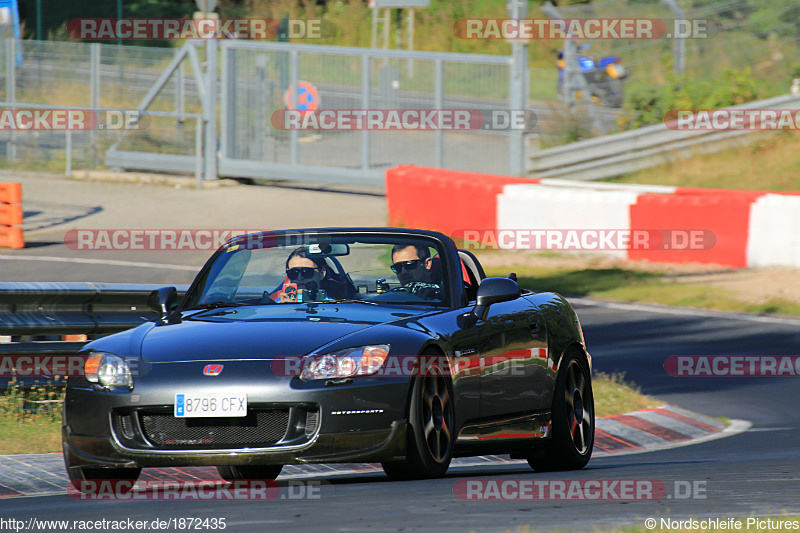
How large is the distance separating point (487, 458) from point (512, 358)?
176 centimetres

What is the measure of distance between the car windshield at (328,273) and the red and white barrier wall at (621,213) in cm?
1214

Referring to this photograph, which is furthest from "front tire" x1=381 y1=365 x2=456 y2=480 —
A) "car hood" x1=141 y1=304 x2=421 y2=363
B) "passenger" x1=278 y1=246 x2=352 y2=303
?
"passenger" x1=278 y1=246 x2=352 y2=303

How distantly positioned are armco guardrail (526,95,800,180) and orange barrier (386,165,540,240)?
358cm

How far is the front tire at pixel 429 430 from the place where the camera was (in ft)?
21.7

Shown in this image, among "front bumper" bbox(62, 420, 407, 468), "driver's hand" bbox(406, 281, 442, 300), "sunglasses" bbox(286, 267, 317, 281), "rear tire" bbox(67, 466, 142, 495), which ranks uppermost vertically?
"sunglasses" bbox(286, 267, 317, 281)

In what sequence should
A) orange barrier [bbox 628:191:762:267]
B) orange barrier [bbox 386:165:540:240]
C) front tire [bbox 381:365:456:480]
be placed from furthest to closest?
orange barrier [bbox 386:165:540:240]
orange barrier [bbox 628:191:762:267]
front tire [bbox 381:365:456:480]

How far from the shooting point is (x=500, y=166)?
26.5 m

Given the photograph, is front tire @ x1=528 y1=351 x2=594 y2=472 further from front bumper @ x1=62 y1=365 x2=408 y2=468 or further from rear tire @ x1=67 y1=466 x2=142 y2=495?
rear tire @ x1=67 y1=466 x2=142 y2=495

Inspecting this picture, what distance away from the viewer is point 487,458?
9352 mm

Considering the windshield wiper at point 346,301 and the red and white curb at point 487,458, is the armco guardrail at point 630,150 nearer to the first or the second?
the red and white curb at point 487,458

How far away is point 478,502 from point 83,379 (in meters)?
2.12

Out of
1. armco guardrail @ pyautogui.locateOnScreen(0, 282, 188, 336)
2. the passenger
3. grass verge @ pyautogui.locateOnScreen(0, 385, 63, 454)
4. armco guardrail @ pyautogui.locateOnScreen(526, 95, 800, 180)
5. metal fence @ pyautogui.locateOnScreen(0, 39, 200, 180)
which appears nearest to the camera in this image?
the passenger

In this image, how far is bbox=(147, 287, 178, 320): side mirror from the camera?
7.81 meters

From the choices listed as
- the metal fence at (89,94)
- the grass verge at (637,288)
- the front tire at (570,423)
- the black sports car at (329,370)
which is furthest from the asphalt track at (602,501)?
the metal fence at (89,94)
